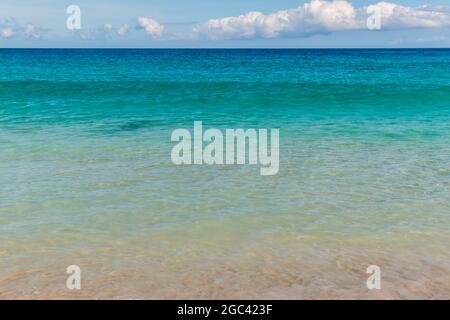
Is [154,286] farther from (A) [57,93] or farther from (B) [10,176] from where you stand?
(A) [57,93]

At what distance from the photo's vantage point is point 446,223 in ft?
26.1

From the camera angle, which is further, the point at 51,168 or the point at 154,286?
the point at 51,168

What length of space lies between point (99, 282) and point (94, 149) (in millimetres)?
7938
